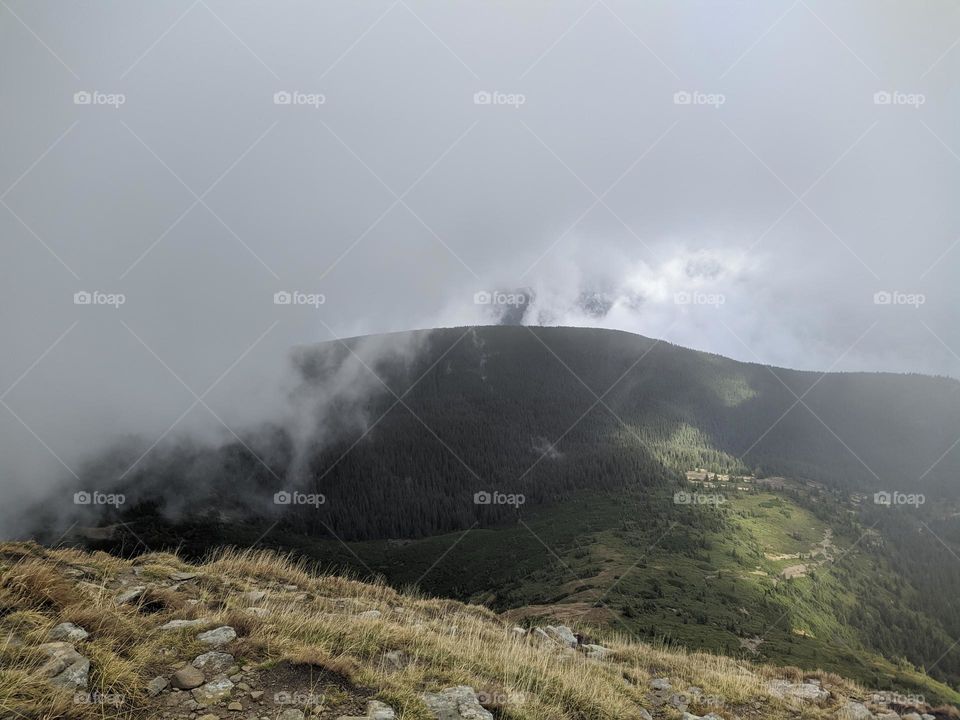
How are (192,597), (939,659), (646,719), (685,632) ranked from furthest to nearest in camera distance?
(939,659) < (685,632) < (192,597) < (646,719)

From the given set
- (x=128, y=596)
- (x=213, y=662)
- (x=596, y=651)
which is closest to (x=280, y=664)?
(x=213, y=662)

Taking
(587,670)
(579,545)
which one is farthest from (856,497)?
(587,670)

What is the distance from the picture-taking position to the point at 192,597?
10883mm

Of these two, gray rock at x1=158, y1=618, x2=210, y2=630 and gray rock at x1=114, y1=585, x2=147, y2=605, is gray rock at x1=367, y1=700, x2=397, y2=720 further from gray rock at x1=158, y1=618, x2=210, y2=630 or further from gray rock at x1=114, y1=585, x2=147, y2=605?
gray rock at x1=114, y1=585, x2=147, y2=605

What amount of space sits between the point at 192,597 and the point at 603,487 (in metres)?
174

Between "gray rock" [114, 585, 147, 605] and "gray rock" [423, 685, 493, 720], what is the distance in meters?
6.27

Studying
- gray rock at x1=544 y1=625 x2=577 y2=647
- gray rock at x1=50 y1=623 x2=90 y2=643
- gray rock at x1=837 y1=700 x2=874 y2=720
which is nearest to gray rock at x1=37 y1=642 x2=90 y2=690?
gray rock at x1=50 y1=623 x2=90 y2=643

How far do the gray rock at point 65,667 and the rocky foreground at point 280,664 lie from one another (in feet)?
0.05

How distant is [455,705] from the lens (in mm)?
7539

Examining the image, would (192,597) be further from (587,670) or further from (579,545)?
(579,545)

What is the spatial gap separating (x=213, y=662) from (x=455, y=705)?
3864 millimetres

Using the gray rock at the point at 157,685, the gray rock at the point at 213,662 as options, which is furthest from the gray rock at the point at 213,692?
the gray rock at the point at 157,685

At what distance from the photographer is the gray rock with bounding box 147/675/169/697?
6416mm

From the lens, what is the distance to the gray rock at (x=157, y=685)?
253 inches
